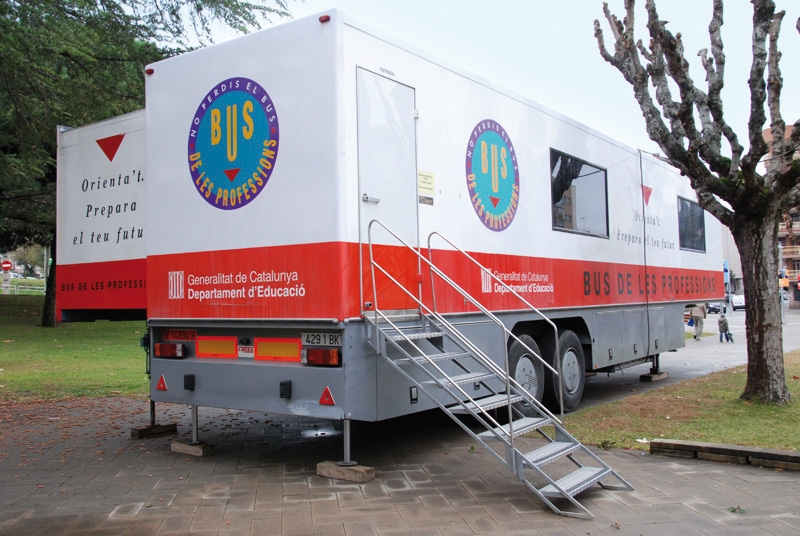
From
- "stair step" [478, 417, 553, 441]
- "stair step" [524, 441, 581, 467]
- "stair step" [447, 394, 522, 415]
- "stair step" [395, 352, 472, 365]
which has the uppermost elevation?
"stair step" [395, 352, 472, 365]

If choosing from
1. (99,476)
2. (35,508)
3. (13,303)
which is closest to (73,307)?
(99,476)

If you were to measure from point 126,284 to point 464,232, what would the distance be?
340 centimetres

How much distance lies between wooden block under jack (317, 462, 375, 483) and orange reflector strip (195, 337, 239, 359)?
1.22 metres

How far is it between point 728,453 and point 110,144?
646 centimetres

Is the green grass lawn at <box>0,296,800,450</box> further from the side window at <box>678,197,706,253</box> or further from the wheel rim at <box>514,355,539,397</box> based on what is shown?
the side window at <box>678,197,706,253</box>

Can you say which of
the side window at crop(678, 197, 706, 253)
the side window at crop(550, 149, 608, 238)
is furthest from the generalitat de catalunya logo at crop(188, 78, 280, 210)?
the side window at crop(678, 197, 706, 253)

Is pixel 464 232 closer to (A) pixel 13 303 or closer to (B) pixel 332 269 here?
(B) pixel 332 269

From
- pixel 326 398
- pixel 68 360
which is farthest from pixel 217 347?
pixel 68 360

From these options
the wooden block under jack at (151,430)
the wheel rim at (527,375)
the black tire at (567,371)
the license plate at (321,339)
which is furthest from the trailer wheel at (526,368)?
the wooden block under jack at (151,430)

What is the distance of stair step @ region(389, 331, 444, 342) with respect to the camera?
5499 mm

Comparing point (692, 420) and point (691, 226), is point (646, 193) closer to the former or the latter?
point (691, 226)

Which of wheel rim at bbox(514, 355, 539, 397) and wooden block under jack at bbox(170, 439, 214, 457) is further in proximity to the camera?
wheel rim at bbox(514, 355, 539, 397)

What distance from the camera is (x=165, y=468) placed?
6129 mm

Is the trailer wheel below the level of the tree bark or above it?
below
